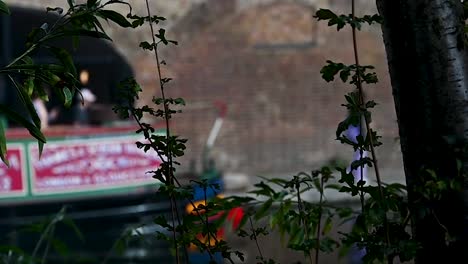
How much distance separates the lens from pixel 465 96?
2.12 metres

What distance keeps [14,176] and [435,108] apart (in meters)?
6.91

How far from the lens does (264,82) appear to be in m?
16.5

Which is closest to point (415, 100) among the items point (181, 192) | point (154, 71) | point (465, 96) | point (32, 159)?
point (465, 96)

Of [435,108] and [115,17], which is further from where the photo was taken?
[115,17]

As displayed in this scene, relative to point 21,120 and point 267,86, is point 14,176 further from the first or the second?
point 267,86

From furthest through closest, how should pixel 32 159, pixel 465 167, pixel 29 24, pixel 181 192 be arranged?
pixel 29 24
pixel 32 159
pixel 181 192
pixel 465 167

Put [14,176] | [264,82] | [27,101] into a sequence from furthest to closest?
[264,82] < [14,176] < [27,101]

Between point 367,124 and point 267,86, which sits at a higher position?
point 267,86

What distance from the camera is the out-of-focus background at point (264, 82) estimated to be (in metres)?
16.0

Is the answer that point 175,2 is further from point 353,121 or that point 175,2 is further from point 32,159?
point 353,121

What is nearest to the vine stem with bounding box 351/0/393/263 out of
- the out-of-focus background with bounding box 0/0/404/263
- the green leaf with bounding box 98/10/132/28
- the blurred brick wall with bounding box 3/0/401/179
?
the green leaf with bounding box 98/10/132/28

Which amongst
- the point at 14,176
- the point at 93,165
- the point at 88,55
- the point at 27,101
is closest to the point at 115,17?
the point at 27,101

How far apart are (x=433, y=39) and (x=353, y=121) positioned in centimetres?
26

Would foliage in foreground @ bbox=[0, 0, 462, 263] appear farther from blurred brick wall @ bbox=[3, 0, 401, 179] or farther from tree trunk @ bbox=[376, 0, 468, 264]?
blurred brick wall @ bbox=[3, 0, 401, 179]
